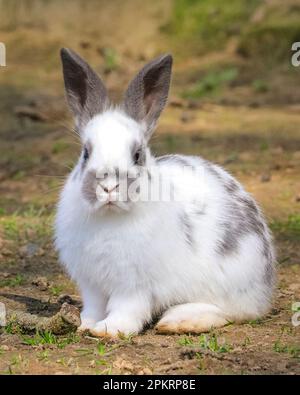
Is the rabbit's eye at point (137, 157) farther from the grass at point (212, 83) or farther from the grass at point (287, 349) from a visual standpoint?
the grass at point (212, 83)

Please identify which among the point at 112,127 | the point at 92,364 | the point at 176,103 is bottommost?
the point at 92,364

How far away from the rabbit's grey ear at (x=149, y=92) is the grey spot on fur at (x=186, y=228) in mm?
445

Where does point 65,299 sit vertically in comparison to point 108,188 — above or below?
below

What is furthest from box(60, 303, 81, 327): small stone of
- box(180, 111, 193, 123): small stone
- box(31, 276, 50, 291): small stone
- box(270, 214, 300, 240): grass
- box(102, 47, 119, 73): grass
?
box(102, 47, 119, 73): grass

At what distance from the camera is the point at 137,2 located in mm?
12273

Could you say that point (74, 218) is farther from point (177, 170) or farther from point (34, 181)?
point (34, 181)

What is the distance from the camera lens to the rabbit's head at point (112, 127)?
171 inches

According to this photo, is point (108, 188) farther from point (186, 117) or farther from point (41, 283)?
point (186, 117)

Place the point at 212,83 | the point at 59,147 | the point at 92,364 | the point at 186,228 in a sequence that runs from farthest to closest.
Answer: the point at 212,83
the point at 59,147
the point at 186,228
the point at 92,364

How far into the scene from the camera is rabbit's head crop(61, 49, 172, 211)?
14.3 ft

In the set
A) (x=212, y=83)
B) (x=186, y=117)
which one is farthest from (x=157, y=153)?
(x=212, y=83)

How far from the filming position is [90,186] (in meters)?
4.39

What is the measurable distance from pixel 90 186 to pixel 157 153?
3650 mm

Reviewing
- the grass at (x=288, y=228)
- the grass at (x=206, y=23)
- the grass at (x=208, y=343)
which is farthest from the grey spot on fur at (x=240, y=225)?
the grass at (x=206, y=23)
